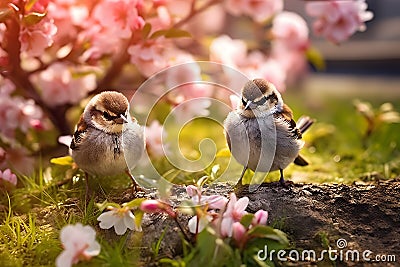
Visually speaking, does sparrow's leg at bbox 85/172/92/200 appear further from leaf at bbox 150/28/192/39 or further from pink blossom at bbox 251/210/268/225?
pink blossom at bbox 251/210/268/225

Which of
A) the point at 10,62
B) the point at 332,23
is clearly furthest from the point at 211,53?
the point at 10,62

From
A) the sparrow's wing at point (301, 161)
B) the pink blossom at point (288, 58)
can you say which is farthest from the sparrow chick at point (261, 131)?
the pink blossom at point (288, 58)

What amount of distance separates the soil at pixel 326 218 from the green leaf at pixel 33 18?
1004 millimetres

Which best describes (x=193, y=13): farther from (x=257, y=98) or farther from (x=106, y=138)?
(x=106, y=138)

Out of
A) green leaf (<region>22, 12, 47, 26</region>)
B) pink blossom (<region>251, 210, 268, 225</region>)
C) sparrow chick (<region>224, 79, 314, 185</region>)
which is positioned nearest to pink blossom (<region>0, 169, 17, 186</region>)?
green leaf (<region>22, 12, 47, 26</region>)

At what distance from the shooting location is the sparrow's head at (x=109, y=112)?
287cm

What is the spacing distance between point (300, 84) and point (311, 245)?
4974 mm

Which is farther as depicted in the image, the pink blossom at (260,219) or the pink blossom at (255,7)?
the pink blossom at (255,7)

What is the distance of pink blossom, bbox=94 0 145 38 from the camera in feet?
10.5

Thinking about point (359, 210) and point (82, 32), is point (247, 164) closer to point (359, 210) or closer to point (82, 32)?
point (359, 210)

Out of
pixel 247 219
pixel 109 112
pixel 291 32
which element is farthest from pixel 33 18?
pixel 291 32

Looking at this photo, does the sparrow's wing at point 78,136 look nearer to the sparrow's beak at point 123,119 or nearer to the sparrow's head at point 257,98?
the sparrow's beak at point 123,119

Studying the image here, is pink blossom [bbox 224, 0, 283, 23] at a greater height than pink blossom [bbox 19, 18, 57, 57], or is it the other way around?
pink blossom [bbox 224, 0, 283, 23]

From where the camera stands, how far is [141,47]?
3.32 meters
